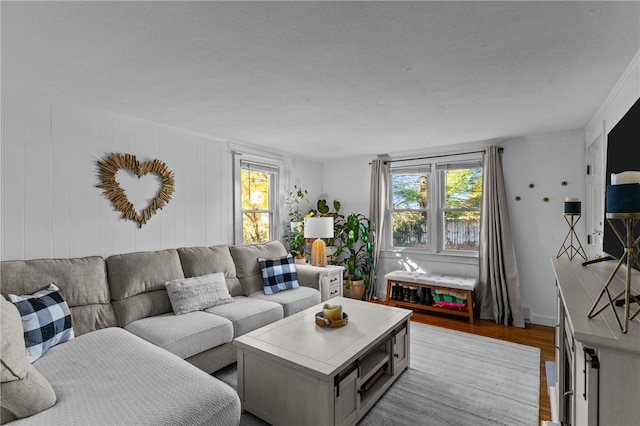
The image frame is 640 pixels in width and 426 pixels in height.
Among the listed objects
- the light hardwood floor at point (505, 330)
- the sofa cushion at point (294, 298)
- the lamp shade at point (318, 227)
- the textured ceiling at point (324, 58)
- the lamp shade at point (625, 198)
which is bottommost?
the light hardwood floor at point (505, 330)

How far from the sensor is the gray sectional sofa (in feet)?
4.70

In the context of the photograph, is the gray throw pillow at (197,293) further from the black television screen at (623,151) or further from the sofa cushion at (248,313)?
the black television screen at (623,151)

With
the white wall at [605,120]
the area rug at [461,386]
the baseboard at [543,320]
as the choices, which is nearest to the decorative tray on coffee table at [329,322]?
the area rug at [461,386]

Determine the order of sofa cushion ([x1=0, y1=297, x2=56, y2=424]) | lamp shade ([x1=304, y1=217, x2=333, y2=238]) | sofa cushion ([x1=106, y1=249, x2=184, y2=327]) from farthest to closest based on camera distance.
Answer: lamp shade ([x1=304, y1=217, x2=333, y2=238]), sofa cushion ([x1=106, y1=249, x2=184, y2=327]), sofa cushion ([x1=0, y1=297, x2=56, y2=424])

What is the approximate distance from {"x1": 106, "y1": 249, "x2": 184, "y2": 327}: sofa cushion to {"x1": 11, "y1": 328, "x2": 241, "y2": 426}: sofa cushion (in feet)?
2.04

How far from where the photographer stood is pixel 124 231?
2.99 metres

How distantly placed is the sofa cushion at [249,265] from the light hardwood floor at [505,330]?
2039 millimetres

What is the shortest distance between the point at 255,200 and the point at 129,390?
304 centimetres

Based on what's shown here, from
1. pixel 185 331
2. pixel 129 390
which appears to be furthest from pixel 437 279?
pixel 129 390

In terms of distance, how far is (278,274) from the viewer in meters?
3.67

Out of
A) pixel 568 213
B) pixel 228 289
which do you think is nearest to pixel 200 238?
pixel 228 289

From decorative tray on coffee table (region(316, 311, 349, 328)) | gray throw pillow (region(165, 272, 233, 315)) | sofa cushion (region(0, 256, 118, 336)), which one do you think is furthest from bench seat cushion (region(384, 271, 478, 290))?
sofa cushion (region(0, 256, 118, 336))

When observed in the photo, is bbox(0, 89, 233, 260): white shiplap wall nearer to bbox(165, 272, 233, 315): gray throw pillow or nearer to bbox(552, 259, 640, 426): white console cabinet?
bbox(165, 272, 233, 315): gray throw pillow

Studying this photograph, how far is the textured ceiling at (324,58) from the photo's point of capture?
144cm
